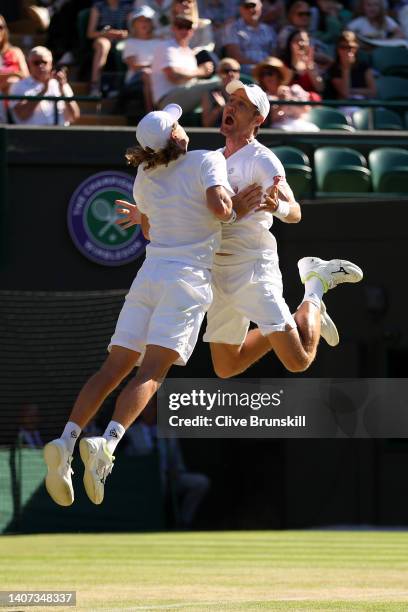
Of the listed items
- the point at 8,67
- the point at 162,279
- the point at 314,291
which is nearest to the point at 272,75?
the point at 8,67

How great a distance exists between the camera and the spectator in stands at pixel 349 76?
17.2m

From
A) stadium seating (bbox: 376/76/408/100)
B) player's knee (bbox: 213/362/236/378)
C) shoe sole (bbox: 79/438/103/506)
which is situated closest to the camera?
shoe sole (bbox: 79/438/103/506)

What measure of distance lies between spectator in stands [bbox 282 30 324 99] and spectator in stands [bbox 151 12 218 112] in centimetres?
122

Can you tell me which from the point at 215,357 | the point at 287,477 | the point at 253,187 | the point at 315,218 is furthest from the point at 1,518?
the point at 253,187

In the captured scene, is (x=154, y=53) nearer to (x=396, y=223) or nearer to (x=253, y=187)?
(x=396, y=223)

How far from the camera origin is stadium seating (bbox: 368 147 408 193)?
16.7m

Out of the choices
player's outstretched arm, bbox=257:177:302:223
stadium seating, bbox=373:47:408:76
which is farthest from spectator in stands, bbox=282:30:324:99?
player's outstretched arm, bbox=257:177:302:223

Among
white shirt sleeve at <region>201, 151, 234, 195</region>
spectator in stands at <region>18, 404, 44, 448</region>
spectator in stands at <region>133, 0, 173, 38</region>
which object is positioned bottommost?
spectator in stands at <region>18, 404, 44, 448</region>

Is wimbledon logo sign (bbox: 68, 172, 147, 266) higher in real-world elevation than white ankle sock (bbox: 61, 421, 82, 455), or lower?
lower

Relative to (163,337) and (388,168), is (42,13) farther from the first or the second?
(163,337)

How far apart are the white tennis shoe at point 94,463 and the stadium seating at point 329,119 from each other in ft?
31.5

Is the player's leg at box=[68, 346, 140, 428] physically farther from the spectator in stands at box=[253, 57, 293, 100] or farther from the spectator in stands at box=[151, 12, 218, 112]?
the spectator in stands at box=[253, 57, 293, 100]

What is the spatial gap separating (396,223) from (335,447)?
2.69 metres

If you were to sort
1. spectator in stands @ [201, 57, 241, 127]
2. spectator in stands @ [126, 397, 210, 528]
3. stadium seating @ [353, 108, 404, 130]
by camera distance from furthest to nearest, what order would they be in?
1. stadium seating @ [353, 108, 404, 130]
2. spectator in stands @ [126, 397, 210, 528]
3. spectator in stands @ [201, 57, 241, 127]
